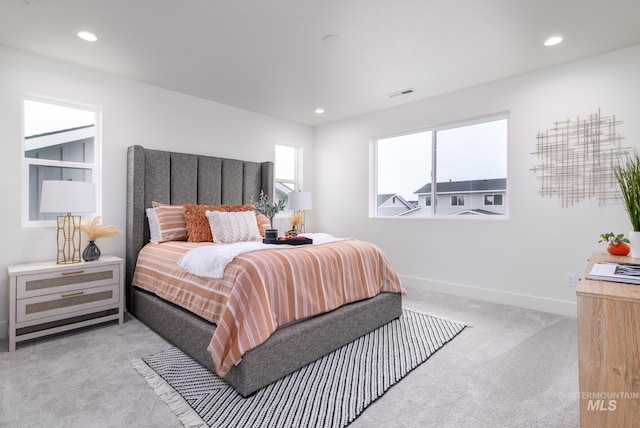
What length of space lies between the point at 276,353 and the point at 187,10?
2.45m

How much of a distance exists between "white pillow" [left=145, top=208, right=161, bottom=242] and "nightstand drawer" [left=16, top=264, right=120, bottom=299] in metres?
0.48

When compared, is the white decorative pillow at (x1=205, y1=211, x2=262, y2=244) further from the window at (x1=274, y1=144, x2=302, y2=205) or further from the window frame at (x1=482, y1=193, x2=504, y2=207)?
the window frame at (x1=482, y1=193, x2=504, y2=207)

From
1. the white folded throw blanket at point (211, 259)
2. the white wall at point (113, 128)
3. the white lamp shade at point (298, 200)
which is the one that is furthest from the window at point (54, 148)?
the white lamp shade at point (298, 200)

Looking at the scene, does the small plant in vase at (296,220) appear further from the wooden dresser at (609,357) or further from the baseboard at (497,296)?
the wooden dresser at (609,357)

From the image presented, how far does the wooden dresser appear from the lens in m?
1.10

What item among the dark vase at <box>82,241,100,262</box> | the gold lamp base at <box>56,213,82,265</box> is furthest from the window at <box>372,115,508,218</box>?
the gold lamp base at <box>56,213,82,265</box>

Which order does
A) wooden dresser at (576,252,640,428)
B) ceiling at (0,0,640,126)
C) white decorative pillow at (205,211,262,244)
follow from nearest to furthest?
wooden dresser at (576,252,640,428), ceiling at (0,0,640,126), white decorative pillow at (205,211,262,244)

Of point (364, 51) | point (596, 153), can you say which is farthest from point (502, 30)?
point (596, 153)

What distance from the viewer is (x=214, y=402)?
180 cm

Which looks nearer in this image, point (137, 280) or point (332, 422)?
point (332, 422)

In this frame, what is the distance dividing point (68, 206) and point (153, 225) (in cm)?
79

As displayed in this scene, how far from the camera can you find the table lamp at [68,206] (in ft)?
8.77

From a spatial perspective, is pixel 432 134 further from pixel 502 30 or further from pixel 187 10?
pixel 187 10

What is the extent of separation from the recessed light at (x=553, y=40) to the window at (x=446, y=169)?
0.99m
